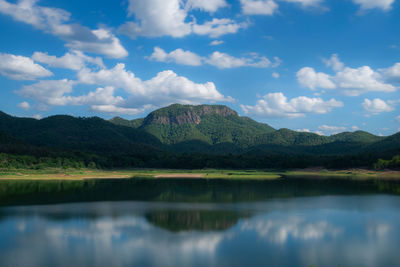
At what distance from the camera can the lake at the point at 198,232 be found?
19.2 meters

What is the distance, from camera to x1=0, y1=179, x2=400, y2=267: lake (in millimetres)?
19156

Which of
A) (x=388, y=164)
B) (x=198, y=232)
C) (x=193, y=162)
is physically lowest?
(x=198, y=232)

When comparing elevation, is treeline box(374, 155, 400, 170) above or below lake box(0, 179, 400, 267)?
above

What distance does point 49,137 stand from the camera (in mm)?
180000

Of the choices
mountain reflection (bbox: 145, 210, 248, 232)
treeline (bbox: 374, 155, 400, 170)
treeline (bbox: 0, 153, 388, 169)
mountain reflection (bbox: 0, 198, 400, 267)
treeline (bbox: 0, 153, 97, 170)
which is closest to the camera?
mountain reflection (bbox: 0, 198, 400, 267)

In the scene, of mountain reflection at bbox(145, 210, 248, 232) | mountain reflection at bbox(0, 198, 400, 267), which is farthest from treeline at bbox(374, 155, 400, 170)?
mountain reflection at bbox(145, 210, 248, 232)

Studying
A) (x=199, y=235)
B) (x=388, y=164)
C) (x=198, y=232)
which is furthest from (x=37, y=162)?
(x=388, y=164)

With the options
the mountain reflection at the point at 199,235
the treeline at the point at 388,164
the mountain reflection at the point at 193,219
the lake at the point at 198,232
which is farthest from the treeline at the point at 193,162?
the mountain reflection at the point at 193,219

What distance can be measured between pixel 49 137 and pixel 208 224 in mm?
172933

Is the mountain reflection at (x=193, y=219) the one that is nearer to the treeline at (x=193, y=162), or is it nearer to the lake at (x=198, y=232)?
the lake at (x=198, y=232)

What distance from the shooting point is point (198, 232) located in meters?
25.4

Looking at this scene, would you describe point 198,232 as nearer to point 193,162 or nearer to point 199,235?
point 199,235

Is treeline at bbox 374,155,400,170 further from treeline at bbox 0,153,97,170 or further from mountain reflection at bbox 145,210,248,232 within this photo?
treeline at bbox 0,153,97,170

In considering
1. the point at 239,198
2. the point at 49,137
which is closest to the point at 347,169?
the point at 239,198
